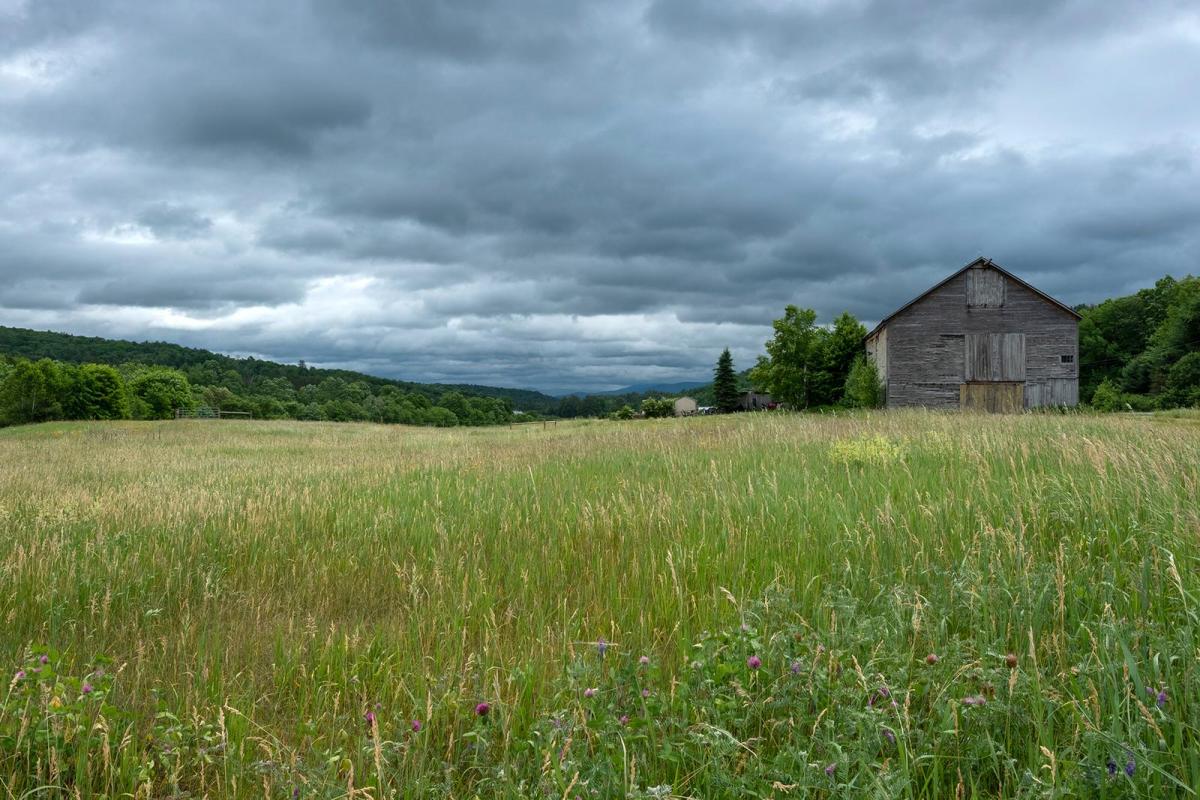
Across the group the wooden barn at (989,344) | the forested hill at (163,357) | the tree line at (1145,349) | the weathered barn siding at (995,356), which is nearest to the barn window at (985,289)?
the wooden barn at (989,344)

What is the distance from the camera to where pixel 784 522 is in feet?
16.4

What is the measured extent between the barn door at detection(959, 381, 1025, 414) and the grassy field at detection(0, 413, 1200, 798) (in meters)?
32.2

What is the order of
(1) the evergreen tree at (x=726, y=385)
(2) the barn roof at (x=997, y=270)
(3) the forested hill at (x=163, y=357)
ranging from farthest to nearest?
1. (3) the forested hill at (x=163, y=357)
2. (1) the evergreen tree at (x=726, y=385)
3. (2) the barn roof at (x=997, y=270)

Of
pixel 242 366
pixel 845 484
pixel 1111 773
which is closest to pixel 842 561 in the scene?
pixel 1111 773

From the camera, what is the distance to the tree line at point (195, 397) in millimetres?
80500

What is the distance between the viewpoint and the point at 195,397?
378 feet

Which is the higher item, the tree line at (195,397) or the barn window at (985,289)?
the barn window at (985,289)

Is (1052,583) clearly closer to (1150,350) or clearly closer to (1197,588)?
(1197,588)

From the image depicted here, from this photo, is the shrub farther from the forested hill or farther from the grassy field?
the forested hill

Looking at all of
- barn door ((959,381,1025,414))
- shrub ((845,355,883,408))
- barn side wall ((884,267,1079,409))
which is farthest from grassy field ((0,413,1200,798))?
shrub ((845,355,883,408))

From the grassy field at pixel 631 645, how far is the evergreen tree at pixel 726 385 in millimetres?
86293

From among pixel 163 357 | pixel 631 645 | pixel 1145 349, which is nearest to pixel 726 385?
pixel 1145 349

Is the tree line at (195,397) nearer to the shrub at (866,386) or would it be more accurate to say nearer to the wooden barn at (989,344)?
the shrub at (866,386)

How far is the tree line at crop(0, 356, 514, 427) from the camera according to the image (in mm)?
80500
